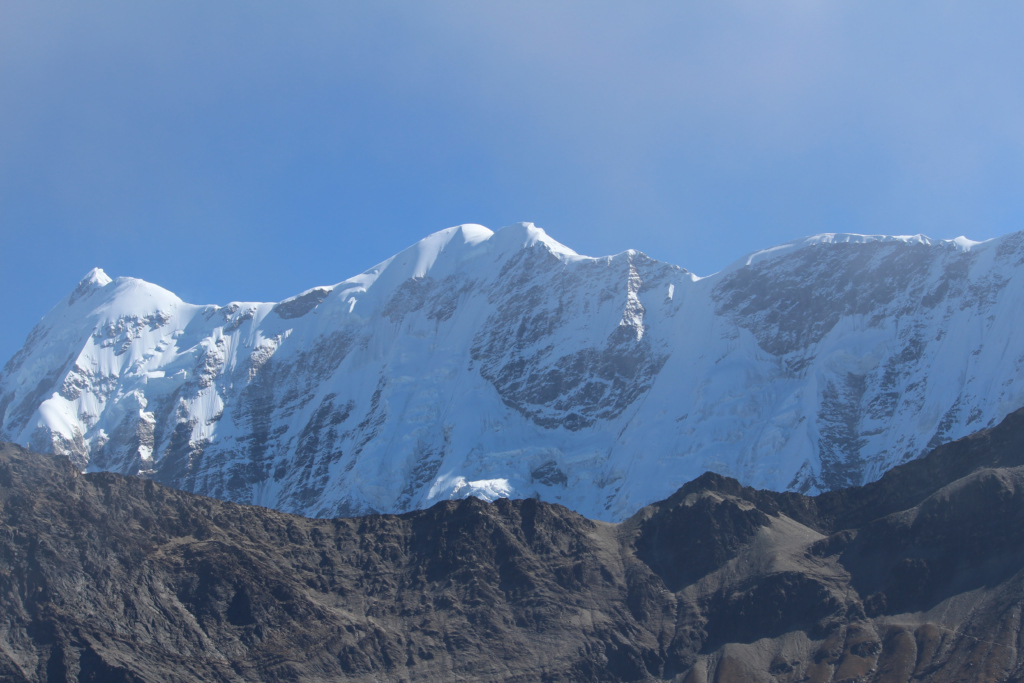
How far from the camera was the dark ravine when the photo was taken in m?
121

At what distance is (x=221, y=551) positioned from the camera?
136625 mm

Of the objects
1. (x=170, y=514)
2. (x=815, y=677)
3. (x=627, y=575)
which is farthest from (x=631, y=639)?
(x=170, y=514)

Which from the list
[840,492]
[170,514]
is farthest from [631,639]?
[170,514]

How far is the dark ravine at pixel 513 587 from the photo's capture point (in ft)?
396

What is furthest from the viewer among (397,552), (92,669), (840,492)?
(840,492)

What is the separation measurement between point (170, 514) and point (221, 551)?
902 cm

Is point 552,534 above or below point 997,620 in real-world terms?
above

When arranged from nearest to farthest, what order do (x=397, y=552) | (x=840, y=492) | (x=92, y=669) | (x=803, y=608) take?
(x=92, y=669), (x=803, y=608), (x=397, y=552), (x=840, y=492)

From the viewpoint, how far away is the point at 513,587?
14438 centimetres

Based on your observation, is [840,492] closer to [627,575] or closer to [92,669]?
[627,575]

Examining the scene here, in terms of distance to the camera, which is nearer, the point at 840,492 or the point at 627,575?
the point at 627,575

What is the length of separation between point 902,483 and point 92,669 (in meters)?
106

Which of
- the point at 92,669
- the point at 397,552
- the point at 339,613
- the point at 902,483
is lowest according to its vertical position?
the point at 92,669

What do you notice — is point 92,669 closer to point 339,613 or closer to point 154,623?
point 154,623
